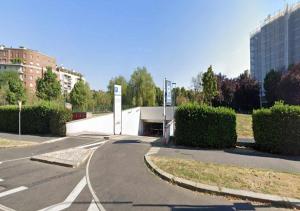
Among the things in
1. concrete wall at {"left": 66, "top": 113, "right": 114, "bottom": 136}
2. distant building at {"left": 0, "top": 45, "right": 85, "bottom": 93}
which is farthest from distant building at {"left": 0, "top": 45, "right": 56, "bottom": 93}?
concrete wall at {"left": 66, "top": 113, "right": 114, "bottom": 136}

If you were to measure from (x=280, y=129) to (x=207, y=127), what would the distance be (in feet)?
12.2

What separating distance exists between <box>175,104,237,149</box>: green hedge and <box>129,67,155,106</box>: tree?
137 feet

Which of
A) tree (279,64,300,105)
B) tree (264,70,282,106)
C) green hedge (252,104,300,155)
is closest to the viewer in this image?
A: green hedge (252,104,300,155)

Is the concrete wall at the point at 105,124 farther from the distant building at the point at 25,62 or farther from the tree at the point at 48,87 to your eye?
the distant building at the point at 25,62

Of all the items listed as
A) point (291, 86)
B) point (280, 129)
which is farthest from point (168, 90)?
point (291, 86)

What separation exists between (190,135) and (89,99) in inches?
2054

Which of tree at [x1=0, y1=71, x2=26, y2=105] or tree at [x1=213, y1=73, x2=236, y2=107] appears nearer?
tree at [x1=0, y1=71, x2=26, y2=105]

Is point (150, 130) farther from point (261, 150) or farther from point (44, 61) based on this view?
point (44, 61)

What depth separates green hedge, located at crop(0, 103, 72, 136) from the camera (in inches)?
846

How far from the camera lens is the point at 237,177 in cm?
835

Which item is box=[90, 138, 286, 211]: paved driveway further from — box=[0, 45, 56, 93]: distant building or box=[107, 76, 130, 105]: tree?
box=[0, 45, 56, 93]: distant building

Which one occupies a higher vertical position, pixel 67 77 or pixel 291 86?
pixel 67 77

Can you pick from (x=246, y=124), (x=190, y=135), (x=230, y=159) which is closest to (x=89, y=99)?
(x=246, y=124)

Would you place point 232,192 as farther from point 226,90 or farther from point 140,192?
point 226,90
